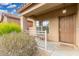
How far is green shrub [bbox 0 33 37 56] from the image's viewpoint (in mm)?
6664

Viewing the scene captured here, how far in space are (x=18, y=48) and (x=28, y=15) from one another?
5.22 meters

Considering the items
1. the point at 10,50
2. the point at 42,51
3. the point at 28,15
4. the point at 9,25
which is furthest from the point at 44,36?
the point at 28,15

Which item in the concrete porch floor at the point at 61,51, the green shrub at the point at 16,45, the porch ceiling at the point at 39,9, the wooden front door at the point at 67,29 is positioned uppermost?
the porch ceiling at the point at 39,9

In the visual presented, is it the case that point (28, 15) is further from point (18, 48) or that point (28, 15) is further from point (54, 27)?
point (18, 48)

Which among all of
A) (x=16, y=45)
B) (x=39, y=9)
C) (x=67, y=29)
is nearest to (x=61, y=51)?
(x=16, y=45)

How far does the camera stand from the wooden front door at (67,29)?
9.55m

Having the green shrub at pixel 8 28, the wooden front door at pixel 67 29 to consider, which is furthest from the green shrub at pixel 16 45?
the wooden front door at pixel 67 29

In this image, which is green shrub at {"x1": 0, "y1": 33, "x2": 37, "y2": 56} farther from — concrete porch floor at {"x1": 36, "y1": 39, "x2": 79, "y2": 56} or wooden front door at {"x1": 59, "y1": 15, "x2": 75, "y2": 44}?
wooden front door at {"x1": 59, "y1": 15, "x2": 75, "y2": 44}

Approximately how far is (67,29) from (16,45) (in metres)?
4.26

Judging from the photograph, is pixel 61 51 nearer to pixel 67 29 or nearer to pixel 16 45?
pixel 16 45

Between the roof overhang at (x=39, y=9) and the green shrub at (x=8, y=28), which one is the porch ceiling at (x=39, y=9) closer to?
the roof overhang at (x=39, y=9)

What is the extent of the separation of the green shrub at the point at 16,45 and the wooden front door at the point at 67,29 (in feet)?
11.2

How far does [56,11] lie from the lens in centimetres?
1059

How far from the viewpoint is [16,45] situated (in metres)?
6.67
